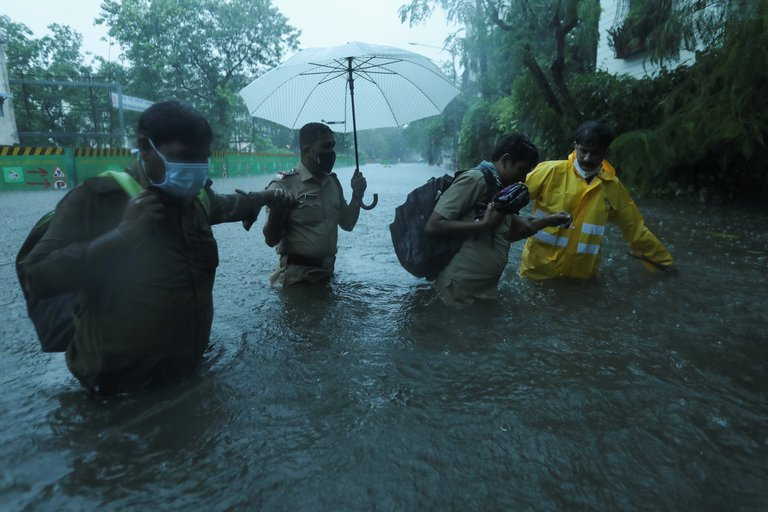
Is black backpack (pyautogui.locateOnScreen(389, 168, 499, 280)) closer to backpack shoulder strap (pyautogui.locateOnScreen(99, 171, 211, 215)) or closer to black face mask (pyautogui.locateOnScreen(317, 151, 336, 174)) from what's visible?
black face mask (pyautogui.locateOnScreen(317, 151, 336, 174))

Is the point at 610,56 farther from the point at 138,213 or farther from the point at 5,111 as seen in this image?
the point at 5,111

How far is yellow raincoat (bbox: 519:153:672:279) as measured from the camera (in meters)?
4.04

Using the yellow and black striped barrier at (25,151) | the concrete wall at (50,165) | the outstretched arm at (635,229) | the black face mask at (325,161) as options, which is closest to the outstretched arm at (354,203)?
the black face mask at (325,161)

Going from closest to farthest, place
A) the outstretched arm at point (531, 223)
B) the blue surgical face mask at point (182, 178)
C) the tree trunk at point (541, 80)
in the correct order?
the blue surgical face mask at point (182, 178), the outstretched arm at point (531, 223), the tree trunk at point (541, 80)

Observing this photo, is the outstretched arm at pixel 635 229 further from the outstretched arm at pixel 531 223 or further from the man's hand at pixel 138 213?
the man's hand at pixel 138 213

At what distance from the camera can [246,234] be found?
788 centimetres

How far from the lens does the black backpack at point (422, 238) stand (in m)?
3.62

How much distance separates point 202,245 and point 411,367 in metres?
1.33

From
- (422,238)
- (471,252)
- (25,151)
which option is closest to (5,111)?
(25,151)

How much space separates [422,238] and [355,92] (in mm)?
2326

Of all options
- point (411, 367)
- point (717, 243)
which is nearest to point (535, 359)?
point (411, 367)

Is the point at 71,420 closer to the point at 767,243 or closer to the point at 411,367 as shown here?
the point at 411,367

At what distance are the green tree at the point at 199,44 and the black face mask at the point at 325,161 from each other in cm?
3560

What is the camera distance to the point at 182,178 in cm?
207
